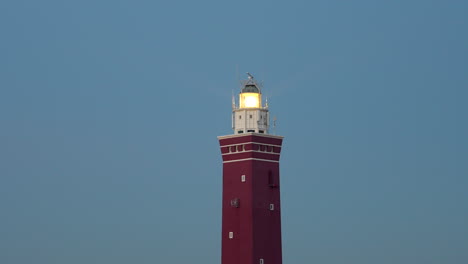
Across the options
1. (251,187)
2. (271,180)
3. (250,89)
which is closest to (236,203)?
(251,187)

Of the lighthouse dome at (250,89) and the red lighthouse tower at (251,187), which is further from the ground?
the lighthouse dome at (250,89)

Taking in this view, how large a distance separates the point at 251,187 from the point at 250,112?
19.0 ft

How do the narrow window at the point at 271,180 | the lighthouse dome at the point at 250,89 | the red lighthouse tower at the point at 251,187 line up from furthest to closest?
1. the lighthouse dome at the point at 250,89
2. the narrow window at the point at 271,180
3. the red lighthouse tower at the point at 251,187

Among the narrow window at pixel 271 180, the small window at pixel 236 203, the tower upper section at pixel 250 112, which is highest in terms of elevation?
the tower upper section at pixel 250 112

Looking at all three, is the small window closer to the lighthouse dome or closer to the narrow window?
the narrow window

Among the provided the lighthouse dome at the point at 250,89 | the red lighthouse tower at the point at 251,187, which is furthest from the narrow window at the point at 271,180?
the lighthouse dome at the point at 250,89

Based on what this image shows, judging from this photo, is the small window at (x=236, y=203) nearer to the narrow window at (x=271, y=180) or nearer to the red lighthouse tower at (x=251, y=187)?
the red lighthouse tower at (x=251, y=187)

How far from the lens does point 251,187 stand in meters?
104

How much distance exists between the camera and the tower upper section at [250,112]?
10638cm

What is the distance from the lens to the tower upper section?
349ft

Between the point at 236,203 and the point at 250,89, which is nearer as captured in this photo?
the point at 236,203

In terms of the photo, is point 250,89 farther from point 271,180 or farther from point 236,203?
point 236,203

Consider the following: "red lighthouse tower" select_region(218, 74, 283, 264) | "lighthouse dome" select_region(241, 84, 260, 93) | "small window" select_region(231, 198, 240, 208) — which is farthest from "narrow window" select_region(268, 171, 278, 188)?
"lighthouse dome" select_region(241, 84, 260, 93)

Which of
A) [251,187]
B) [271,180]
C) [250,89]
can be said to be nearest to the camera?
[251,187]
